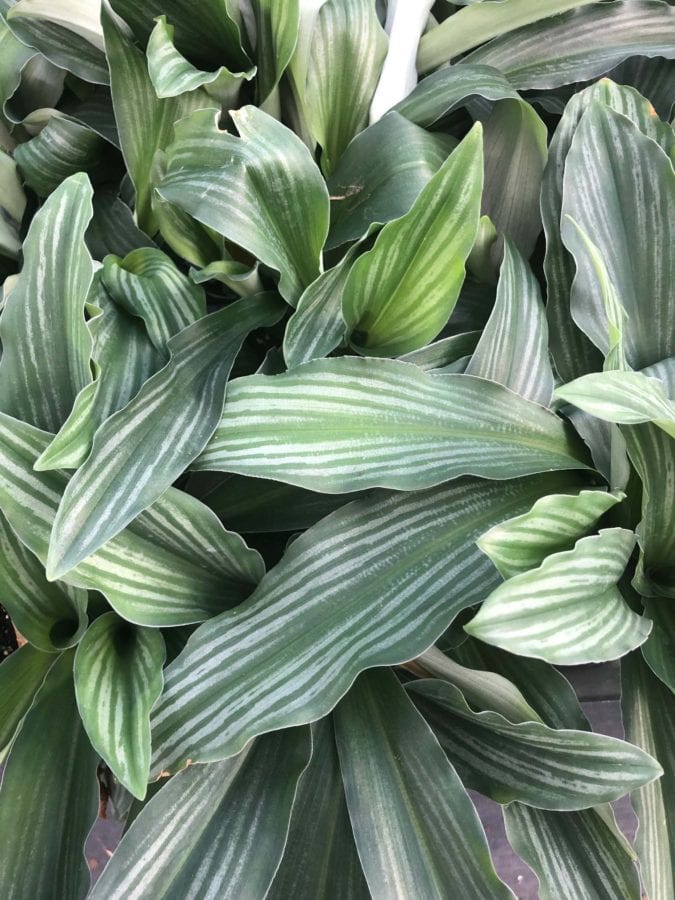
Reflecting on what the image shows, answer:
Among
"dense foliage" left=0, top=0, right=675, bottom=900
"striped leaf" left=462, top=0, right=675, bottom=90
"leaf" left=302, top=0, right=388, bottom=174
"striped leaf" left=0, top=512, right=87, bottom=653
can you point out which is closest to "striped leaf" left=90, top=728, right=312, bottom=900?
"dense foliage" left=0, top=0, right=675, bottom=900

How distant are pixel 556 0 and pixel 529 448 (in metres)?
0.41

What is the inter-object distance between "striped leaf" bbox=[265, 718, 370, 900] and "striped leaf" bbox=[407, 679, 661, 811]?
3.1 inches

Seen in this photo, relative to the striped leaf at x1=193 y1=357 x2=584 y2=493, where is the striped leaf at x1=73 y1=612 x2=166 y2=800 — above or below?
below

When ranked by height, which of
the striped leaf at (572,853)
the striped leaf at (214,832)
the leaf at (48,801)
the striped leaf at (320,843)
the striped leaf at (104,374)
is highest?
the striped leaf at (104,374)

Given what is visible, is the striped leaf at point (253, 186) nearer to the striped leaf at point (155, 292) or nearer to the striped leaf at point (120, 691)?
the striped leaf at point (155, 292)

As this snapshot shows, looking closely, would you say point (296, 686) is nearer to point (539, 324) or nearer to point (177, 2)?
point (539, 324)

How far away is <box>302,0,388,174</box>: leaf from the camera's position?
0.58 metres

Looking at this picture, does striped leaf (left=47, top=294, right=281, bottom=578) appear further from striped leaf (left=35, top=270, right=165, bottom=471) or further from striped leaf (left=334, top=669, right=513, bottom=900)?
striped leaf (left=334, top=669, right=513, bottom=900)

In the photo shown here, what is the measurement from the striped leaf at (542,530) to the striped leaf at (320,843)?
196 millimetres

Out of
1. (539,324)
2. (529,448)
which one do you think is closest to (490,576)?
(529,448)

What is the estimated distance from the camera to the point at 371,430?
17.9 inches

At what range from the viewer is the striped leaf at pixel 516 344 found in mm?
509

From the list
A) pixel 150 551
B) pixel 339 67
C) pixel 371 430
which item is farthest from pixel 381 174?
pixel 150 551

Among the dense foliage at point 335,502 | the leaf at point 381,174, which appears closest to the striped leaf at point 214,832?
the dense foliage at point 335,502
